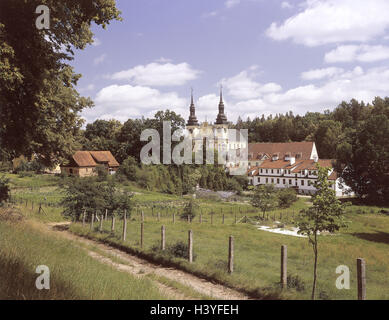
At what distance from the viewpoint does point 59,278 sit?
25.5ft

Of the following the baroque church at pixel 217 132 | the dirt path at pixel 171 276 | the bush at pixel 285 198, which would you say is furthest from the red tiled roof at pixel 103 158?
Answer: the dirt path at pixel 171 276

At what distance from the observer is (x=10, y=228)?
13.6 meters

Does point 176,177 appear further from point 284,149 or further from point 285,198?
point 284,149

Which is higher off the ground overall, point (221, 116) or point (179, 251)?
point (221, 116)

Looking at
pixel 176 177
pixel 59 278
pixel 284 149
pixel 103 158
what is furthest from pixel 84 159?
pixel 59 278

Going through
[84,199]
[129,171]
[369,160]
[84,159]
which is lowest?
[84,199]

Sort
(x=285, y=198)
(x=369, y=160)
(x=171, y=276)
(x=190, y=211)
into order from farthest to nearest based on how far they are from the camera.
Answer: (x=369, y=160) → (x=285, y=198) → (x=190, y=211) → (x=171, y=276)

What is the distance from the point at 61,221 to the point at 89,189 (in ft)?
14.3

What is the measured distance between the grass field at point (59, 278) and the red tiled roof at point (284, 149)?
76.6 meters

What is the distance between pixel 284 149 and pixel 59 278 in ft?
271

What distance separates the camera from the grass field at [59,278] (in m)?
6.39

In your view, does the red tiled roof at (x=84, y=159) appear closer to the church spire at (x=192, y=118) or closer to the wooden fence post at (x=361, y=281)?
the church spire at (x=192, y=118)

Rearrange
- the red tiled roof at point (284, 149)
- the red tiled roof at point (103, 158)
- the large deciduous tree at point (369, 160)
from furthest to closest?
the red tiled roof at point (284, 149)
the red tiled roof at point (103, 158)
the large deciduous tree at point (369, 160)

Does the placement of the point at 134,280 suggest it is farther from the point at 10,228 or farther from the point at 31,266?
the point at 10,228
